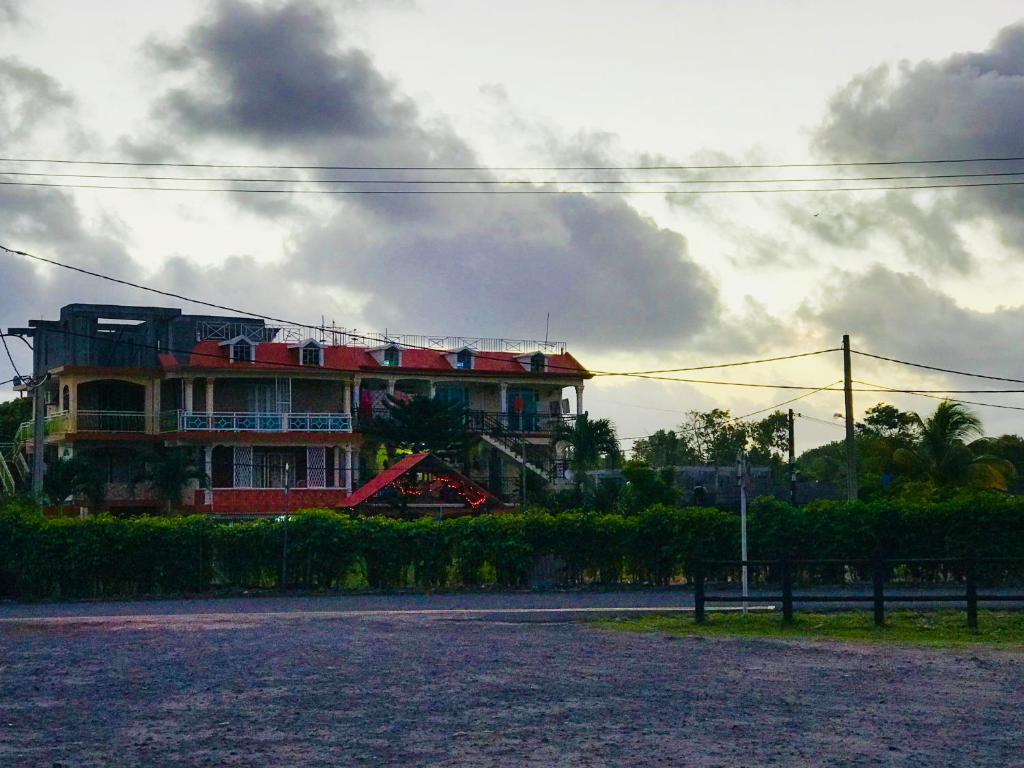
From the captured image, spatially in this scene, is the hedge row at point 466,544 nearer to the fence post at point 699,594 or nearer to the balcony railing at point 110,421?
the fence post at point 699,594

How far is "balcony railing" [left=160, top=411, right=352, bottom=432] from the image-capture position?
190ft

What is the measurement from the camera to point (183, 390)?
193 ft

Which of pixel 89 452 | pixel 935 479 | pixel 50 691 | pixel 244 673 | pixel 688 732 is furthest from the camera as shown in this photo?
pixel 89 452

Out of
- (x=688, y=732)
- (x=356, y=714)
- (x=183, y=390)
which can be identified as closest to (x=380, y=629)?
(x=356, y=714)

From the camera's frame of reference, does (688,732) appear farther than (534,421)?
No

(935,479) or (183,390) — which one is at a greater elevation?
(183,390)

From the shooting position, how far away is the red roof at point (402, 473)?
2049 inches

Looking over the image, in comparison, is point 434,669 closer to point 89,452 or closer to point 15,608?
point 15,608

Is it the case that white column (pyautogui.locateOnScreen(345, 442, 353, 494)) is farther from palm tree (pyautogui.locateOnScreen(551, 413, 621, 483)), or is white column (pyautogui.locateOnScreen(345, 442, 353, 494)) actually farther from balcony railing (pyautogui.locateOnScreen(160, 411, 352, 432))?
palm tree (pyautogui.locateOnScreen(551, 413, 621, 483))

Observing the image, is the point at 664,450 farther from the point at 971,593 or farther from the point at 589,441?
the point at 971,593

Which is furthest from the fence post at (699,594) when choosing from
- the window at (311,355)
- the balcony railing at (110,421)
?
the balcony railing at (110,421)

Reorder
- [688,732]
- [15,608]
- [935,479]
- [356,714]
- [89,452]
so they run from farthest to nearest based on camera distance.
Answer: [89,452]
[935,479]
[15,608]
[356,714]
[688,732]

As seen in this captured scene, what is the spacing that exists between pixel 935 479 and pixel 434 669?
3713 cm

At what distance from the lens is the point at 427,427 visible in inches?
2304
